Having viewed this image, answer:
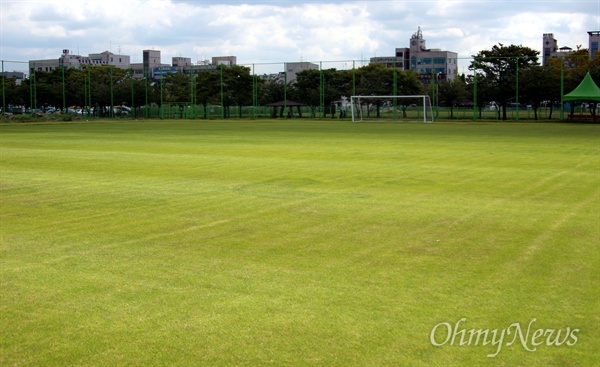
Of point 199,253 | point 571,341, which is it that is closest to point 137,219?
point 199,253

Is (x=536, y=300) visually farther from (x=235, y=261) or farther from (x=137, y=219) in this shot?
(x=137, y=219)

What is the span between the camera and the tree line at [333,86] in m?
56.0

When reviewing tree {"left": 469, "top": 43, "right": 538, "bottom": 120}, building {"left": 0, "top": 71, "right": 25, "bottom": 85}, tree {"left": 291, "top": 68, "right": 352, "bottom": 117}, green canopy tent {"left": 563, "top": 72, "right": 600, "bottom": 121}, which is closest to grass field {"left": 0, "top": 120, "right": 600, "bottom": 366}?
Answer: green canopy tent {"left": 563, "top": 72, "right": 600, "bottom": 121}

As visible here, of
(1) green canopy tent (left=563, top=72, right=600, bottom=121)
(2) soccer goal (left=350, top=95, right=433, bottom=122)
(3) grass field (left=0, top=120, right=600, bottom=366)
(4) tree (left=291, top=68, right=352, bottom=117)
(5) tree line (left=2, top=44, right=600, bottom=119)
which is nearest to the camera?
(3) grass field (left=0, top=120, right=600, bottom=366)

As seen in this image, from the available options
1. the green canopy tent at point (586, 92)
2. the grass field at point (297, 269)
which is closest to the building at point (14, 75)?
the green canopy tent at point (586, 92)

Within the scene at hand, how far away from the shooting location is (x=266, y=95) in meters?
68.1

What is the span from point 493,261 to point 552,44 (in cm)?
20711

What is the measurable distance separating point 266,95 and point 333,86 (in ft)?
22.5

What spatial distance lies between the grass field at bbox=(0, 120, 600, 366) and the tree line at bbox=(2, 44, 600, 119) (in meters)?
44.5

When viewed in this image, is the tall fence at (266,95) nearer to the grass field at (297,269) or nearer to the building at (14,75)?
the building at (14,75)

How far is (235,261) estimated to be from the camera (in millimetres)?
6984

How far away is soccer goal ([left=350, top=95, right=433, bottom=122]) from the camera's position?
59531 millimetres

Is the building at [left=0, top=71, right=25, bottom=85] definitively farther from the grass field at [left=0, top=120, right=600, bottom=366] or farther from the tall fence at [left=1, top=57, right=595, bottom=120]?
the grass field at [left=0, top=120, right=600, bottom=366]

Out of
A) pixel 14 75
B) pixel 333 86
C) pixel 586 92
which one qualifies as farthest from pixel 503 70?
pixel 14 75
